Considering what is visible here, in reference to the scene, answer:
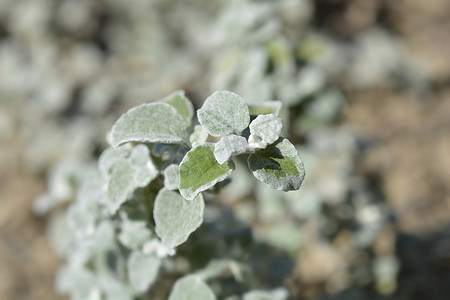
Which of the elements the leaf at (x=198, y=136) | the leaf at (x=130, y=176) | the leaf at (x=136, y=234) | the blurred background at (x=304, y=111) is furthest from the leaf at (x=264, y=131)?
the blurred background at (x=304, y=111)

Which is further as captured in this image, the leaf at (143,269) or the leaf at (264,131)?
the leaf at (143,269)

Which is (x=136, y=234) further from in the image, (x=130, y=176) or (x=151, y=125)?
(x=151, y=125)

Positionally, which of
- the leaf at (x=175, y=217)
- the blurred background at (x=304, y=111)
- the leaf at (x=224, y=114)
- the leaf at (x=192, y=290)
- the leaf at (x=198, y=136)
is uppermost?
the leaf at (x=224, y=114)

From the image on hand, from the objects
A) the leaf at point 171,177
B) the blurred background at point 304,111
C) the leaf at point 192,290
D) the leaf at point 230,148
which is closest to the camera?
the leaf at point 230,148

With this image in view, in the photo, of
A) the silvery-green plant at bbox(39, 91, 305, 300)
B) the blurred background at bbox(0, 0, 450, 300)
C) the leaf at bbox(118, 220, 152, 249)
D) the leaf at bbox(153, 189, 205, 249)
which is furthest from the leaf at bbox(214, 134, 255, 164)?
the blurred background at bbox(0, 0, 450, 300)

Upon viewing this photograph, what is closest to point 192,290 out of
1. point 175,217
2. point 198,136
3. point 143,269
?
point 143,269

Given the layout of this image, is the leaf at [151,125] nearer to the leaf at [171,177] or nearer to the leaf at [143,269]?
the leaf at [171,177]
